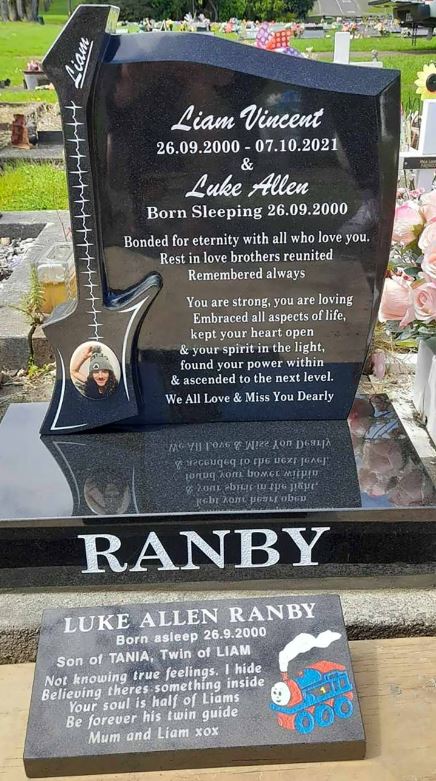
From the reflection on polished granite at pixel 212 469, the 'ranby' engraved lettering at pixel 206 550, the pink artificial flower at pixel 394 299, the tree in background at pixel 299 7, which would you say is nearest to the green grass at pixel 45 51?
the pink artificial flower at pixel 394 299

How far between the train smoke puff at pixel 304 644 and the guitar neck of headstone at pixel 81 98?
Result: 1.30 m

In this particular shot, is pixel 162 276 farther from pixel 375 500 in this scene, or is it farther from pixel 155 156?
pixel 375 500

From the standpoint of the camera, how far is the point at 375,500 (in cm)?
209

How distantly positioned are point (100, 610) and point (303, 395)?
110 centimetres

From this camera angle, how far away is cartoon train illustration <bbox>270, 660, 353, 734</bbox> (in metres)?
1.61

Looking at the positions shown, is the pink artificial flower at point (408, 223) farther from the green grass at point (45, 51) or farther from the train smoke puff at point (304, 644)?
the green grass at point (45, 51)

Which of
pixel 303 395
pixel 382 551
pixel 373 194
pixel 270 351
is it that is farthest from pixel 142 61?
pixel 382 551

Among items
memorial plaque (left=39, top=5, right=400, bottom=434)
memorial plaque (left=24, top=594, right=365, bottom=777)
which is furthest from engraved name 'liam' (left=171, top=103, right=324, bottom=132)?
memorial plaque (left=24, top=594, right=365, bottom=777)

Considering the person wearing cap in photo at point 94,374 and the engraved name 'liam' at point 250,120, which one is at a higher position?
the engraved name 'liam' at point 250,120

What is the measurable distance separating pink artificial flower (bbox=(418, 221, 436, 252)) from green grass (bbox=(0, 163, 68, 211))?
189 inches

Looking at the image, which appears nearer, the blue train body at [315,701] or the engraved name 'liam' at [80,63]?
the blue train body at [315,701]

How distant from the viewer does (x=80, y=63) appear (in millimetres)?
2059

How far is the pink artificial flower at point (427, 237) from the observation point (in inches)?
91.7

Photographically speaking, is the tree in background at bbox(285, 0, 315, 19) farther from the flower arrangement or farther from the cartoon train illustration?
A: the cartoon train illustration
